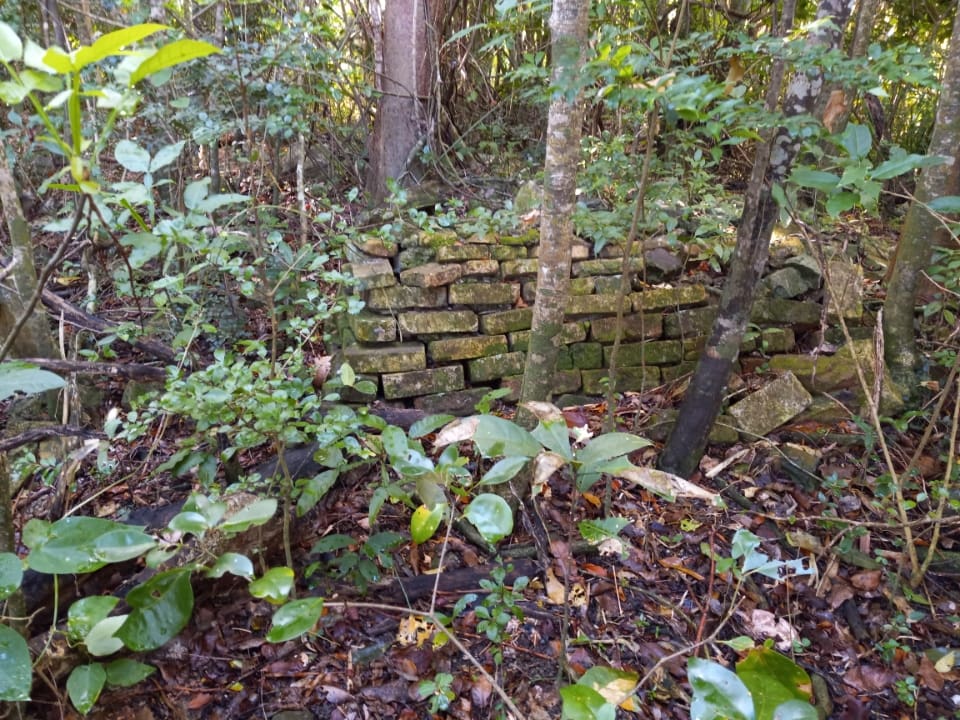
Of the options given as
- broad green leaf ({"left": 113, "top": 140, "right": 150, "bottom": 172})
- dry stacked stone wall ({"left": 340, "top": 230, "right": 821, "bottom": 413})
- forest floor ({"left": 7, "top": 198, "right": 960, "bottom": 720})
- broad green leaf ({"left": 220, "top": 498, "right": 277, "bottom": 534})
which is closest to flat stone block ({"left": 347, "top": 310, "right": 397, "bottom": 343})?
dry stacked stone wall ({"left": 340, "top": 230, "right": 821, "bottom": 413})

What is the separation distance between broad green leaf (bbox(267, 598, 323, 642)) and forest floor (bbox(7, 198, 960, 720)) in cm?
66

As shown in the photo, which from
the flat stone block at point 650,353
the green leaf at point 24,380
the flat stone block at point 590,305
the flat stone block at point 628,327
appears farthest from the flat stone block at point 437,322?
the green leaf at point 24,380

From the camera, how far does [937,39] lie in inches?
230

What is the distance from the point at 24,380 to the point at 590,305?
2624mm

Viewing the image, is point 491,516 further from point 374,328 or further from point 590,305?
point 590,305

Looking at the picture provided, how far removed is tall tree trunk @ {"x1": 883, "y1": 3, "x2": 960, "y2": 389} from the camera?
3.10 m

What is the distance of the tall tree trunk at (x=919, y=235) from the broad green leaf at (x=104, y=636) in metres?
3.65

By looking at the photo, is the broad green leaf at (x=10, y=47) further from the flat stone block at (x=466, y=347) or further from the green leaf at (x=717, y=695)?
the flat stone block at (x=466, y=347)

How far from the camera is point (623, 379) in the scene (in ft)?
11.3

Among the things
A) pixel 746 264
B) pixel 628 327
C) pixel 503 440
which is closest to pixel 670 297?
pixel 628 327

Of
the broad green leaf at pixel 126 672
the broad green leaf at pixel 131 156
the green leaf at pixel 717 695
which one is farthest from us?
the broad green leaf at pixel 126 672

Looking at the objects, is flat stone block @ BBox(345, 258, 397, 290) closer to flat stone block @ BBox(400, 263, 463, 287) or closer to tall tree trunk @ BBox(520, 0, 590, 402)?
flat stone block @ BBox(400, 263, 463, 287)

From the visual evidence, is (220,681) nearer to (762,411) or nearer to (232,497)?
(232,497)

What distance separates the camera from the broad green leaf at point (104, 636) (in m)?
1.28
